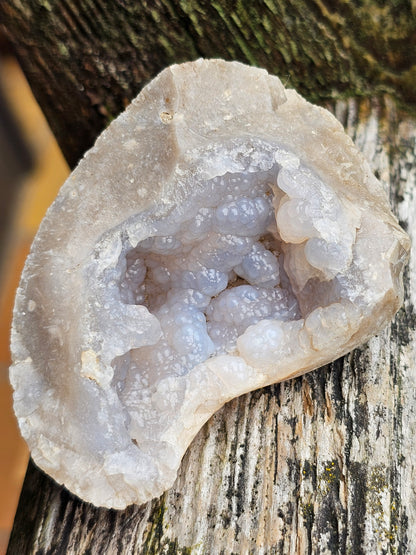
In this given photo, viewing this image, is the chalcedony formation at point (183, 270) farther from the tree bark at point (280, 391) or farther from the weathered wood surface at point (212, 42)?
the weathered wood surface at point (212, 42)

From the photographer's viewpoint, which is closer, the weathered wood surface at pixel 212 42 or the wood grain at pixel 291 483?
the wood grain at pixel 291 483

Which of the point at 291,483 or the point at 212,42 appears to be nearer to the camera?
the point at 291,483

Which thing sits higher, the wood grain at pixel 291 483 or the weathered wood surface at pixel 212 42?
the weathered wood surface at pixel 212 42

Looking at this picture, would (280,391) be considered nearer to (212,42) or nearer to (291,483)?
(291,483)

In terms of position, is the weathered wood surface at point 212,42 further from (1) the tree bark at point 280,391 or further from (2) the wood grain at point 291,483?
(2) the wood grain at point 291,483

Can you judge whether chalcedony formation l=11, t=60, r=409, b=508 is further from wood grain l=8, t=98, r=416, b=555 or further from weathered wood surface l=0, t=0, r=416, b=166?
weathered wood surface l=0, t=0, r=416, b=166

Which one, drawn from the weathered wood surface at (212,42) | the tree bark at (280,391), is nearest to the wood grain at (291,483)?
the tree bark at (280,391)

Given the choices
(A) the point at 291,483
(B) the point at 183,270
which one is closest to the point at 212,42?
(B) the point at 183,270
